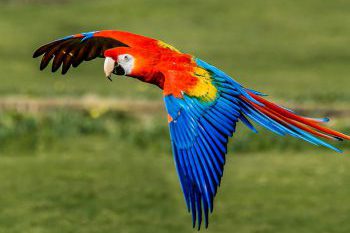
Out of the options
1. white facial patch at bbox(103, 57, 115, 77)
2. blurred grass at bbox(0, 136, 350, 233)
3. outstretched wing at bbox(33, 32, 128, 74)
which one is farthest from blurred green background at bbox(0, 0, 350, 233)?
white facial patch at bbox(103, 57, 115, 77)

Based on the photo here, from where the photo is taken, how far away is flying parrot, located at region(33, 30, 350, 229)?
11.3ft

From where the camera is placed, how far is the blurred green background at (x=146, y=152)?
26.6 ft

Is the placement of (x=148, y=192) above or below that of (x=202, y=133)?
below

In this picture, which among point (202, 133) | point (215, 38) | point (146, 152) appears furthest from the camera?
point (215, 38)

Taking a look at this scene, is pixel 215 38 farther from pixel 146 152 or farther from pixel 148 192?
pixel 148 192

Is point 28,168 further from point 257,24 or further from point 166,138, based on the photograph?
point 257,24

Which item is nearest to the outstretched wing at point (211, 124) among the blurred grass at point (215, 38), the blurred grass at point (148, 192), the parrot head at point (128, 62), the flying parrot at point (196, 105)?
the flying parrot at point (196, 105)

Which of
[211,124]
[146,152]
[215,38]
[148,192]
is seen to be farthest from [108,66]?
[215,38]

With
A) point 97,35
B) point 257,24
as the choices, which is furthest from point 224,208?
point 257,24

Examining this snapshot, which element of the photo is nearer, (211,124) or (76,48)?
(211,124)

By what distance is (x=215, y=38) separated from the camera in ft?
75.0

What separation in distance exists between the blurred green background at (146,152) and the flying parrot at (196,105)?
4.06 metres

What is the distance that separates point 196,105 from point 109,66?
383mm

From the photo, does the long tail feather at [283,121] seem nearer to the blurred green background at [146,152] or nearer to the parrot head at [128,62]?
the parrot head at [128,62]
